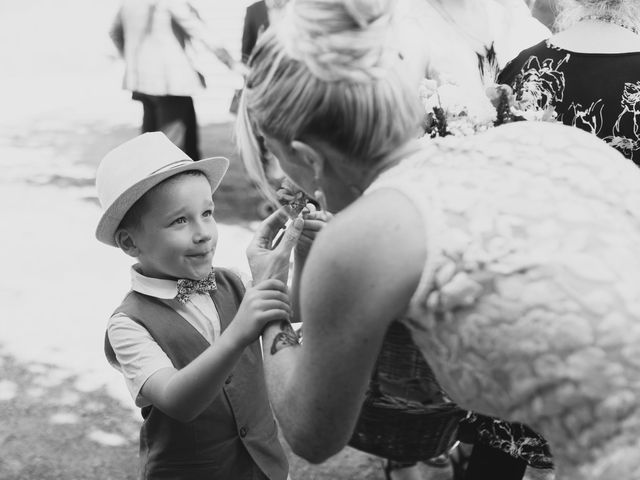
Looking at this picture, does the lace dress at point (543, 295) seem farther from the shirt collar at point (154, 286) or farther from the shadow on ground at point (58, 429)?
the shadow on ground at point (58, 429)

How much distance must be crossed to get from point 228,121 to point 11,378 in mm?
5878

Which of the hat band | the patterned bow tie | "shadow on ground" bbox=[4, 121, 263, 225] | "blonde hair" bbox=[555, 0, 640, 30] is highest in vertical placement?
"blonde hair" bbox=[555, 0, 640, 30]

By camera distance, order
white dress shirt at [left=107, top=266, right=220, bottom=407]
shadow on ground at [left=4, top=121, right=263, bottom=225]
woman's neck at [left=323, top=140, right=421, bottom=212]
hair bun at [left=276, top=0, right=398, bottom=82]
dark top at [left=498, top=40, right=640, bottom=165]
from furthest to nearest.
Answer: shadow on ground at [left=4, top=121, right=263, bottom=225] → dark top at [left=498, top=40, right=640, bottom=165] → white dress shirt at [left=107, top=266, right=220, bottom=407] → woman's neck at [left=323, top=140, right=421, bottom=212] → hair bun at [left=276, top=0, right=398, bottom=82]

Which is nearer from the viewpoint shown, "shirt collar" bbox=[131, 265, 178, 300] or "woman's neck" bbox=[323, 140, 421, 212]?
"woman's neck" bbox=[323, 140, 421, 212]

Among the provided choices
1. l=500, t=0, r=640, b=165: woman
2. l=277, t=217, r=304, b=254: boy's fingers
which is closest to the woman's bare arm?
l=277, t=217, r=304, b=254: boy's fingers

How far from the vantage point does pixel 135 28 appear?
5.90 m

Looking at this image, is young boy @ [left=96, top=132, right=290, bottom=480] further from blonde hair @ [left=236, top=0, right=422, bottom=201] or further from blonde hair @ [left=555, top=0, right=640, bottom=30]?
blonde hair @ [left=555, top=0, right=640, bottom=30]

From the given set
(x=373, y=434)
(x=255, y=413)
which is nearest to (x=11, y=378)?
(x=255, y=413)

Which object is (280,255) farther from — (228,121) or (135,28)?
(228,121)

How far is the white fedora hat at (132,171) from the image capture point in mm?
2049

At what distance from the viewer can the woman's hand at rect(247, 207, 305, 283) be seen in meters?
1.72

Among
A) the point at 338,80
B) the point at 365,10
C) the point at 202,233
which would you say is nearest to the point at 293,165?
the point at 338,80

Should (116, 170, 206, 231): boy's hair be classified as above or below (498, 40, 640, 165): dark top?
below

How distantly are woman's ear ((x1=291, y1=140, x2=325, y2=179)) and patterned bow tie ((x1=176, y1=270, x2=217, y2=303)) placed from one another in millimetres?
795
